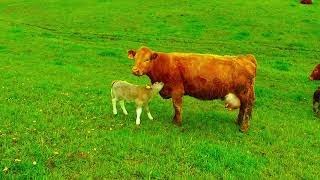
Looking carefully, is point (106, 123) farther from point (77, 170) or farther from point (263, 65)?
point (263, 65)

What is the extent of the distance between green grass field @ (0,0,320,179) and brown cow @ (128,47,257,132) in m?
0.96

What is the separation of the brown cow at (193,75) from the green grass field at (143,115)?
0.96 m

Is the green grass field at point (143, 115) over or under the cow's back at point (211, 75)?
under

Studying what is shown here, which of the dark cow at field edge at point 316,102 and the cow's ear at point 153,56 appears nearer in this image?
the cow's ear at point 153,56

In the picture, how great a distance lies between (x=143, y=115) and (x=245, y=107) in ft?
10.00

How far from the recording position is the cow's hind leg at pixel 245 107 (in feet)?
46.6

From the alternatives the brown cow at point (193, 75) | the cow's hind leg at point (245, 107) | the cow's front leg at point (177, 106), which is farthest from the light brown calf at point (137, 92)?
the cow's hind leg at point (245, 107)

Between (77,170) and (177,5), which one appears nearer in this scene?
(77,170)

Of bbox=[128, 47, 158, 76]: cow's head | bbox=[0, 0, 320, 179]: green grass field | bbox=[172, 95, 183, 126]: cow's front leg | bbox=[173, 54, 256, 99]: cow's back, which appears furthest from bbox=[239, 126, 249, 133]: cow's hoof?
bbox=[128, 47, 158, 76]: cow's head

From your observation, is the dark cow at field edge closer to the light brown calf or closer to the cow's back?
the cow's back

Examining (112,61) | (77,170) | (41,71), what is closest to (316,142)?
(77,170)

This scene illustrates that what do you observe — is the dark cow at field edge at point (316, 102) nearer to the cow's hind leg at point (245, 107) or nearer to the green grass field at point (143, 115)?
the green grass field at point (143, 115)

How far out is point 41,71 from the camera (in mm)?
21984

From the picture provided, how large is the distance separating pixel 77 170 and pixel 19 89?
7775 mm
